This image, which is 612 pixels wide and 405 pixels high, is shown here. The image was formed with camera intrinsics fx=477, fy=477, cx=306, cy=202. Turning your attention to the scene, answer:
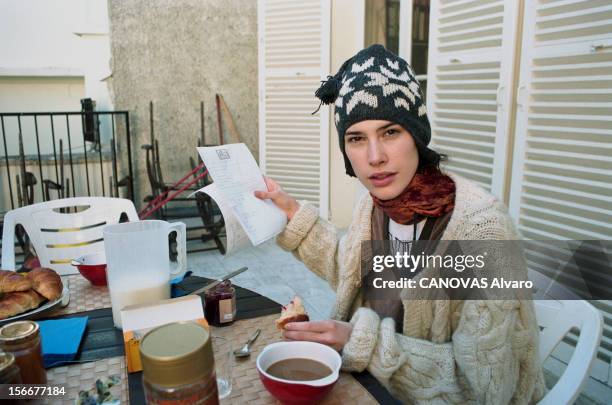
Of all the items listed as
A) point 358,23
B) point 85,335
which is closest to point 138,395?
point 85,335

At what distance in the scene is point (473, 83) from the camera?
2719 millimetres

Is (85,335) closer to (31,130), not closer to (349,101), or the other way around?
(349,101)

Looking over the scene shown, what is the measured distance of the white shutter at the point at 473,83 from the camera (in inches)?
97.5

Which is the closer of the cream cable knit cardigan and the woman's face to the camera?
the cream cable knit cardigan

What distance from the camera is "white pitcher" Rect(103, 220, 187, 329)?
1.05 meters

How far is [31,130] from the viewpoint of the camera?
27.8 feet

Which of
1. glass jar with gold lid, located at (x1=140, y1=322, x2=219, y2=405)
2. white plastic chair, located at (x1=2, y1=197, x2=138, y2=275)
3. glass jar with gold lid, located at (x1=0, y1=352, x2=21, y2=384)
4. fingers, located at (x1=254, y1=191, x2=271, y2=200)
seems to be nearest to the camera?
glass jar with gold lid, located at (x1=140, y1=322, x2=219, y2=405)

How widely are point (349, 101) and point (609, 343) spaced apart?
174 cm

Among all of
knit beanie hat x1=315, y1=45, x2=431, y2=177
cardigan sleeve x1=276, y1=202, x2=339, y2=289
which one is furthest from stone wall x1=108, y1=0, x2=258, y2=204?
knit beanie hat x1=315, y1=45, x2=431, y2=177

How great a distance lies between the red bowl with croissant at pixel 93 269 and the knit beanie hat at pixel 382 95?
814 mm

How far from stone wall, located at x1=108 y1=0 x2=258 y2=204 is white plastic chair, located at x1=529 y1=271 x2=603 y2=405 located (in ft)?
13.8

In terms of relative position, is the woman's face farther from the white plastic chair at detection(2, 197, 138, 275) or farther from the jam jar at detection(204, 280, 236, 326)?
the white plastic chair at detection(2, 197, 138, 275)

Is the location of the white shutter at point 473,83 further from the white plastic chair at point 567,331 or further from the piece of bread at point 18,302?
the piece of bread at point 18,302

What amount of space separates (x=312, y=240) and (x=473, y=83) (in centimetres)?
178
